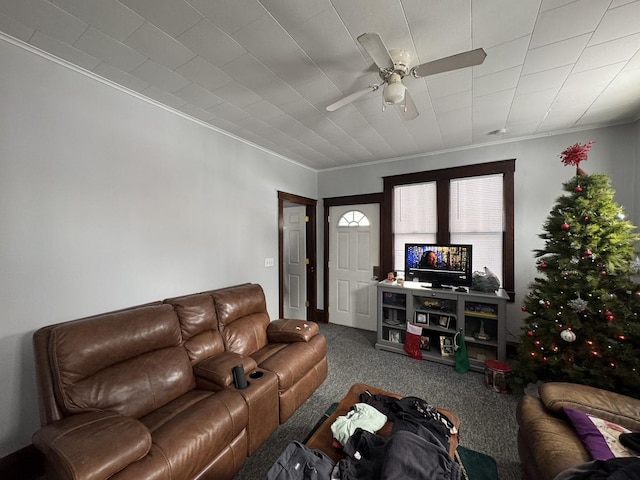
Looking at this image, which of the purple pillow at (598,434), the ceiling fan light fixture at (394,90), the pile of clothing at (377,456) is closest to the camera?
the pile of clothing at (377,456)

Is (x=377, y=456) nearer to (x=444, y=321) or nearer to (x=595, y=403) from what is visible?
(x=595, y=403)

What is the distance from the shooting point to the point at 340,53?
1.74 metres

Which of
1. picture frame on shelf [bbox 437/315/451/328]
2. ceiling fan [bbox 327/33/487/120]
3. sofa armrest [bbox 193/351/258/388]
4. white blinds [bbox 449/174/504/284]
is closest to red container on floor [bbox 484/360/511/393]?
picture frame on shelf [bbox 437/315/451/328]

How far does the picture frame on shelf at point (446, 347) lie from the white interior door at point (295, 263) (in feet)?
7.93

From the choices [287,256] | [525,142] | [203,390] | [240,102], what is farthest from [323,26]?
[287,256]

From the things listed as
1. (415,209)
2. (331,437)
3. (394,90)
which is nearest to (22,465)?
(331,437)

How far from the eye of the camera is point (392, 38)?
63.6 inches

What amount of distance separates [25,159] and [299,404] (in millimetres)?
2776

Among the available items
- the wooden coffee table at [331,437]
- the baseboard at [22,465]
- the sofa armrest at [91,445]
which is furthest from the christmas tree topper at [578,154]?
the baseboard at [22,465]

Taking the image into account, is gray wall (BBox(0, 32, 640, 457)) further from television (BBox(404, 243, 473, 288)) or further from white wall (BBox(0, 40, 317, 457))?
television (BBox(404, 243, 473, 288))

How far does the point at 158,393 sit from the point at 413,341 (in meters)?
2.82

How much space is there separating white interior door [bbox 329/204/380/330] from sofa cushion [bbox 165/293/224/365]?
101 inches

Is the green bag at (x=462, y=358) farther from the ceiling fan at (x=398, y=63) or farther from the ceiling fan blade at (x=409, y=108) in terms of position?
the ceiling fan at (x=398, y=63)

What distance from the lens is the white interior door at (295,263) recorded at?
4750mm
